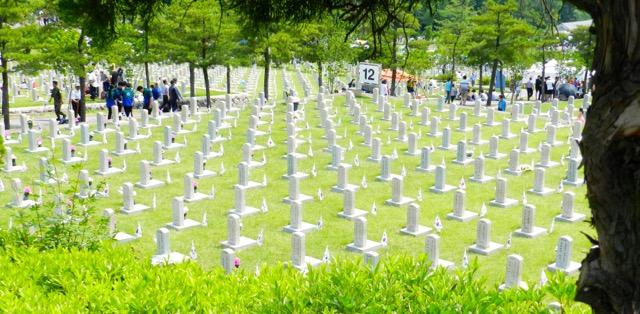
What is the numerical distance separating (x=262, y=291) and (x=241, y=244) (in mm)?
7102

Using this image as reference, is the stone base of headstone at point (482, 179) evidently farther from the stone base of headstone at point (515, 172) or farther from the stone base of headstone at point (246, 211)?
the stone base of headstone at point (246, 211)

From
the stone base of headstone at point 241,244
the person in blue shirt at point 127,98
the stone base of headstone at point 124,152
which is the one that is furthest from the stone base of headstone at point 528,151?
the person in blue shirt at point 127,98

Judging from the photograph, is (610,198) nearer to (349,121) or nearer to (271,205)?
(271,205)

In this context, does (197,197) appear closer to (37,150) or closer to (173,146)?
(173,146)

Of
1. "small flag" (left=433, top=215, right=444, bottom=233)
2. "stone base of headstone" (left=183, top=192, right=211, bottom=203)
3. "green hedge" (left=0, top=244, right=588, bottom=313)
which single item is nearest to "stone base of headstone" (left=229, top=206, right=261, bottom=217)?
"stone base of headstone" (left=183, top=192, right=211, bottom=203)

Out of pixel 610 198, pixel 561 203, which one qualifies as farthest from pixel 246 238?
pixel 610 198

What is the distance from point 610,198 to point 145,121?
18.3 meters

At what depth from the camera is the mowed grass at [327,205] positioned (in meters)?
11.8

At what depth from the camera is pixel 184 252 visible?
11.7 meters

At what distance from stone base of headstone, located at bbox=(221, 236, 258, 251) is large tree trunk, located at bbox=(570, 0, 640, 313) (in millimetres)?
8560

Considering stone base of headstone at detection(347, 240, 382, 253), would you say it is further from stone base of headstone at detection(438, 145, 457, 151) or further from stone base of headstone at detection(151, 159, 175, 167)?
stone base of headstone at detection(438, 145, 457, 151)

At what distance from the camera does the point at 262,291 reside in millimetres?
4852

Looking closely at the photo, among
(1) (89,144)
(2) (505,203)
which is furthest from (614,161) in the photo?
(1) (89,144)

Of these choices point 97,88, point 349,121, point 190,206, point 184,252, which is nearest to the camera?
point 184,252
